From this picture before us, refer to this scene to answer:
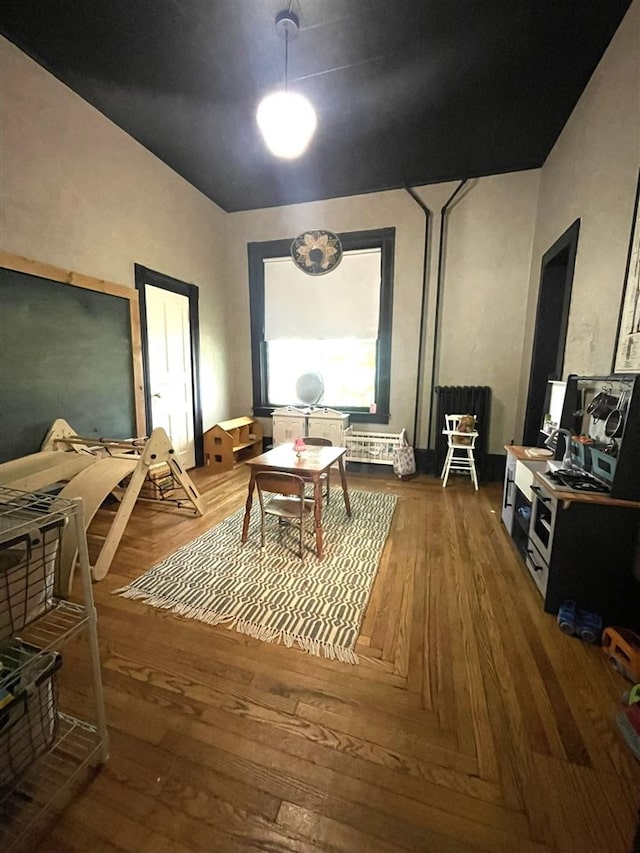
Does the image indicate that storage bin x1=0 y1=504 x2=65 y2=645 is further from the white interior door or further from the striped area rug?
the white interior door

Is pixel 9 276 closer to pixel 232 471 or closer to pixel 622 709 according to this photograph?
pixel 232 471

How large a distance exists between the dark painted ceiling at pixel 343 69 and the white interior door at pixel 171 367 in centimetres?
140

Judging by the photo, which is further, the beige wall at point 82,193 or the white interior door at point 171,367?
the white interior door at point 171,367

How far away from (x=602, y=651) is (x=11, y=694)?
2.26 meters

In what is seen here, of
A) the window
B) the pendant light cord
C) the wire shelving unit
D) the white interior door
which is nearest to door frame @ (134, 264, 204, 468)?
the white interior door

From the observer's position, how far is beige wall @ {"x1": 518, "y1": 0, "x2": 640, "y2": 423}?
1.91 m

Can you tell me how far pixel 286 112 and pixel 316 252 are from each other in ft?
6.86

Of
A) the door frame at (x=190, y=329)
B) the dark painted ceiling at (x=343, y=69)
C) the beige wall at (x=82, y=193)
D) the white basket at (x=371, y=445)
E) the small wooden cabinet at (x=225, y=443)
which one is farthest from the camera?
the small wooden cabinet at (x=225, y=443)

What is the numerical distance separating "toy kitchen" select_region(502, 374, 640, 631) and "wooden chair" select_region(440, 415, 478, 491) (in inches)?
64.7

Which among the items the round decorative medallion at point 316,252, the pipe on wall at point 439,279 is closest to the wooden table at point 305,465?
the pipe on wall at point 439,279

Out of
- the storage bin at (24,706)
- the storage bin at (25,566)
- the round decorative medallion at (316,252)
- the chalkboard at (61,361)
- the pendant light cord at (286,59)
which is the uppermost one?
the pendant light cord at (286,59)

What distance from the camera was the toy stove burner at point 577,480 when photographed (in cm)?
179

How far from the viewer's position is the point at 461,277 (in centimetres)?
394

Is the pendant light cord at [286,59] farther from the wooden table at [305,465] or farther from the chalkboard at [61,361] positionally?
the wooden table at [305,465]
